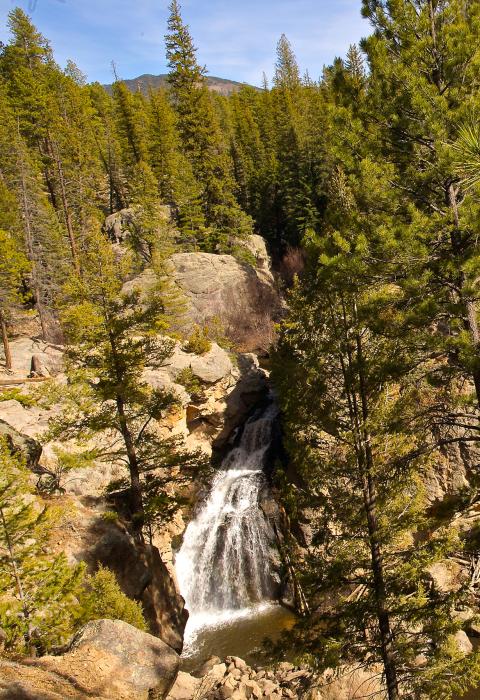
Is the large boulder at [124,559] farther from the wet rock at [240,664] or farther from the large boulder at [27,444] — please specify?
the large boulder at [27,444]

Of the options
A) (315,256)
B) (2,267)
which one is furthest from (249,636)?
(2,267)

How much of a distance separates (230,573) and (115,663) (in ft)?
35.6

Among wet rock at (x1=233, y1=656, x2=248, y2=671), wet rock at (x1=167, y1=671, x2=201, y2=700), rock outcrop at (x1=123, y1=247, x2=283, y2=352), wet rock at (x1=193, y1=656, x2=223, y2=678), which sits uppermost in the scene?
rock outcrop at (x1=123, y1=247, x2=283, y2=352)

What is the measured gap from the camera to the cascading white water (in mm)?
17594

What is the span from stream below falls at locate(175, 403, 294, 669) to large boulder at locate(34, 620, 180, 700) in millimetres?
6813

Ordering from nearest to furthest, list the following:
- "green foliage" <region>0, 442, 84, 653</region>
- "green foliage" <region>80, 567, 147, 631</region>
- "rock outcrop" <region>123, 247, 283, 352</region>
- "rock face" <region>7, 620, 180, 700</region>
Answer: "rock face" <region>7, 620, 180, 700</region> → "green foliage" <region>0, 442, 84, 653</region> → "green foliage" <region>80, 567, 147, 631</region> → "rock outcrop" <region>123, 247, 283, 352</region>

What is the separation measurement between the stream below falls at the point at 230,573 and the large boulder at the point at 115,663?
6813 mm

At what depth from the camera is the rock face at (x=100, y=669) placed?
6555 mm

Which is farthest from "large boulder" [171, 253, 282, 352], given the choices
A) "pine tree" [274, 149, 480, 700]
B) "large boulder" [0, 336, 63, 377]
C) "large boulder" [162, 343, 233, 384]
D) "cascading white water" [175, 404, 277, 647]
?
"pine tree" [274, 149, 480, 700]

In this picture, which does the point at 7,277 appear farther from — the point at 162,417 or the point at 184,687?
the point at 184,687

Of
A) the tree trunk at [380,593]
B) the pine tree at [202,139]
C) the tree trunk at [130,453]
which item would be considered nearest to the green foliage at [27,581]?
the tree trunk at [130,453]

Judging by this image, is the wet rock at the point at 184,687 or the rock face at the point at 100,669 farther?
the wet rock at the point at 184,687

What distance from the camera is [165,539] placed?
19.2 meters

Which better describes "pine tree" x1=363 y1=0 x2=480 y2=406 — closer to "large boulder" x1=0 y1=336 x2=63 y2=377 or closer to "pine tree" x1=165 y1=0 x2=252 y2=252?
"large boulder" x1=0 y1=336 x2=63 y2=377
